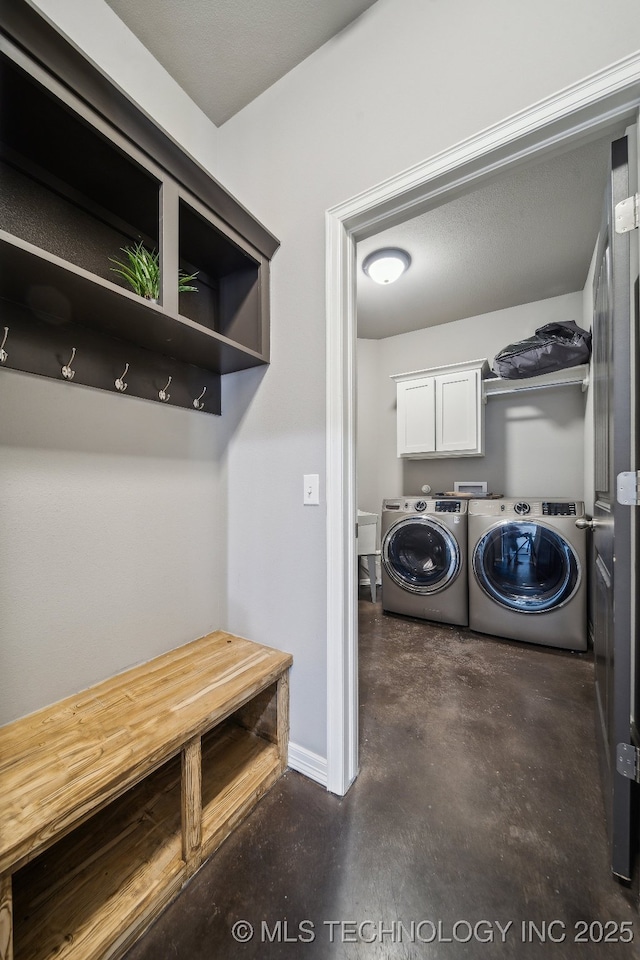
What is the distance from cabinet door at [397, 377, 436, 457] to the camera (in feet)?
10.6

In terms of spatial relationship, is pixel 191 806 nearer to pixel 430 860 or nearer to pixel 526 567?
pixel 430 860

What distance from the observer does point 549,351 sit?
2.49 m

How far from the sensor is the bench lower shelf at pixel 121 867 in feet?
2.73

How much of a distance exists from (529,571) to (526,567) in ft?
0.10

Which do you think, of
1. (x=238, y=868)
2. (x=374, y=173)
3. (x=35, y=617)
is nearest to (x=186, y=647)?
(x=35, y=617)

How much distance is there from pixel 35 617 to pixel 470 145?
1929 millimetres

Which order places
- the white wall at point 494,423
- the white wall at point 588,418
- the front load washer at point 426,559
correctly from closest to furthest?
the white wall at point 588,418
the front load washer at point 426,559
the white wall at point 494,423

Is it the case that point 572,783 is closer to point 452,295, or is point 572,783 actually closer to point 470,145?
point 470,145

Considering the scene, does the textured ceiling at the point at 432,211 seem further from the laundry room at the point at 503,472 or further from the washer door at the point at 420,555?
the washer door at the point at 420,555

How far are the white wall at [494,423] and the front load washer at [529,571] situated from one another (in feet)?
2.41

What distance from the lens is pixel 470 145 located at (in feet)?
3.56

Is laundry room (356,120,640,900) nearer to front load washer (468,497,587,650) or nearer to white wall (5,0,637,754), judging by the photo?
front load washer (468,497,587,650)

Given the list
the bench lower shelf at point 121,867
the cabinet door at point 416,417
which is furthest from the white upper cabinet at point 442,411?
the bench lower shelf at point 121,867

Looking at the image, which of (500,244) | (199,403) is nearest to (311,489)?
(199,403)
